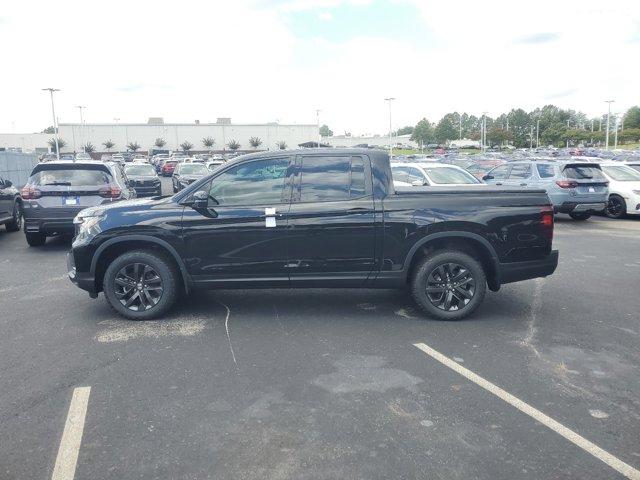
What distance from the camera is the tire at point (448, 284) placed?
6.12 meters

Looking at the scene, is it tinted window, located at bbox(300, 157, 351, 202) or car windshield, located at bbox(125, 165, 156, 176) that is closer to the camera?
tinted window, located at bbox(300, 157, 351, 202)

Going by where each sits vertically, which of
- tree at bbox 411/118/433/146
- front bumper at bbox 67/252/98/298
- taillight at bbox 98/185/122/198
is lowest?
front bumper at bbox 67/252/98/298

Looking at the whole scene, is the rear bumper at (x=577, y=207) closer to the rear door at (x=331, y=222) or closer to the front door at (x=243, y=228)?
the rear door at (x=331, y=222)

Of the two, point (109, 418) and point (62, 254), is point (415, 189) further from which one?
point (62, 254)

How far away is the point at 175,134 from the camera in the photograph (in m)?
99.6

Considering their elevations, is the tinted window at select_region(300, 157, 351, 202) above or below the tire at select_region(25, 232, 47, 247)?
above

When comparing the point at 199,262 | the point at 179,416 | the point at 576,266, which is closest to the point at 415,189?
the point at 199,262

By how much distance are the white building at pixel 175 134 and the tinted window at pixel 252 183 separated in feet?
309

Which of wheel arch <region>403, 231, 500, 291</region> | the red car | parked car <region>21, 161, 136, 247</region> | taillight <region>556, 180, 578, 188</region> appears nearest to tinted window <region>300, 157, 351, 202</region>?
wheel arch <region>403, 231, 500, 291</region>

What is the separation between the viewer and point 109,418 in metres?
3.96

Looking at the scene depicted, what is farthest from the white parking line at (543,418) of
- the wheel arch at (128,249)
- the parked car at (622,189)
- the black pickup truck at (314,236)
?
the parked car at (622,189)

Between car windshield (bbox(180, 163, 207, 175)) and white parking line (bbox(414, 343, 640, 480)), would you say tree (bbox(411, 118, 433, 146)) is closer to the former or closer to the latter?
car windshield (bbox(180, 163, 207, 175))

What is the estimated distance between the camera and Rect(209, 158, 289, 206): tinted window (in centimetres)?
612

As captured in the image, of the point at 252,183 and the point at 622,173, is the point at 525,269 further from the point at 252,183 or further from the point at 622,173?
the point at 622,173
